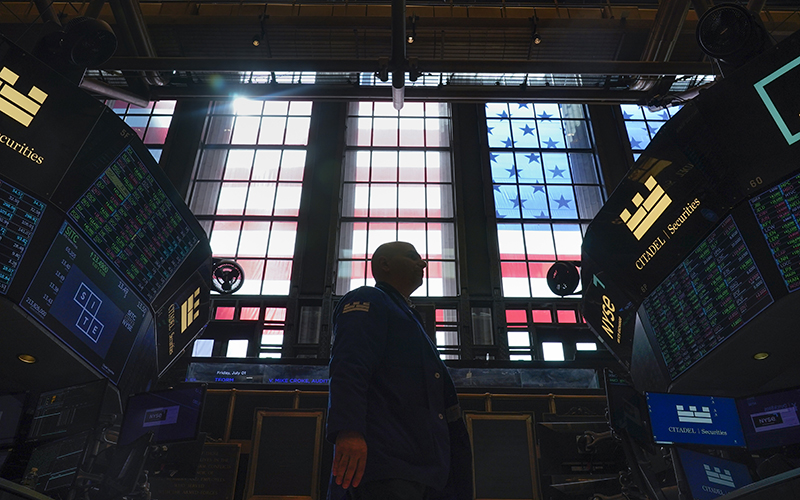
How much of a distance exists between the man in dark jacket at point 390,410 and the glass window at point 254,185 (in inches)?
410

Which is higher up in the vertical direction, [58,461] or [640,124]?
[640,124]

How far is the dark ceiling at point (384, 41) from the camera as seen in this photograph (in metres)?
8.76

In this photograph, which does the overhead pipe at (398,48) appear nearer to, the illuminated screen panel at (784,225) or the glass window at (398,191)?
the illuminated screen panel at (784,225)

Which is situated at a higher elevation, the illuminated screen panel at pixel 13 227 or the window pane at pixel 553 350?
the window pane at pixel 553 350

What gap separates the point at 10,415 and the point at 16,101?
257 centimetres

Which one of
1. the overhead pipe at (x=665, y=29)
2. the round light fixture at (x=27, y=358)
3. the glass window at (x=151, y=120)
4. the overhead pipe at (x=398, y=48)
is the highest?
the glass window at (x=151, y=120)

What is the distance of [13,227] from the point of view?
3904 millimetres

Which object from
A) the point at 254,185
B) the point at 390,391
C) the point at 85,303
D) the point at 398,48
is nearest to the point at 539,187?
the point at 254,185

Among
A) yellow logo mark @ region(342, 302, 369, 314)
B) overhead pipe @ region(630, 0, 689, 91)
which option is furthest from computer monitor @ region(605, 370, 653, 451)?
overhead pipe @ region(630, 0, 689, 91)

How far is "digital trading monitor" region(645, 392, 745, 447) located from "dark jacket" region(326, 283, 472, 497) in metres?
2.92

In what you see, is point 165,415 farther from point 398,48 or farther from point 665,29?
point 665,29

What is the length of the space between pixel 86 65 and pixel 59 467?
3.58 meters

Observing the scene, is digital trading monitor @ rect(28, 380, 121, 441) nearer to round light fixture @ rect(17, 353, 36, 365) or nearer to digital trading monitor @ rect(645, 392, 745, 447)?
round light fixture @ rect(17, 353, 36, 365)

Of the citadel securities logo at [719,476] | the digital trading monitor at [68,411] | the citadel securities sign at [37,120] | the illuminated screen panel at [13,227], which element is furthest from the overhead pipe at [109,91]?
the citadel securities logo at [719,476]
